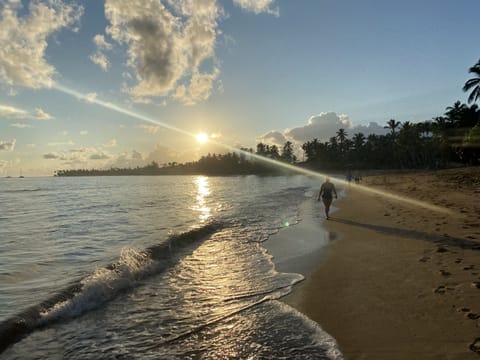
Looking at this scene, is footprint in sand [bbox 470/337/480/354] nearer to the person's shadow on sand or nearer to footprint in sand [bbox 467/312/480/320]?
footprint in sand [bbox 467/312/480/320]

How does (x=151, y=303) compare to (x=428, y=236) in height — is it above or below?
below

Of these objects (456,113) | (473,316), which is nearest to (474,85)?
(456,113)

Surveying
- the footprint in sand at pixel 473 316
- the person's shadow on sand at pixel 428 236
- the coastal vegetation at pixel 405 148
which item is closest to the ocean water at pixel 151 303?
the footprint in sand at pixel 473 316

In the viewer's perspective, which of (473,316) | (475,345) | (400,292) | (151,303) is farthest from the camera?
(151,303)

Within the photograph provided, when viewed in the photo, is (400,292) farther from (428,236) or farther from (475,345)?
(428,236)

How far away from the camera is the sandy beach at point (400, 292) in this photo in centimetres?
410

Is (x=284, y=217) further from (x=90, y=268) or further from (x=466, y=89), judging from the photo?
(x=466, y=89)

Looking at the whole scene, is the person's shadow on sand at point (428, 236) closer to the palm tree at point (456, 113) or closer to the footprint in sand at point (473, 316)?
the footprint in sand at point (473, 316)

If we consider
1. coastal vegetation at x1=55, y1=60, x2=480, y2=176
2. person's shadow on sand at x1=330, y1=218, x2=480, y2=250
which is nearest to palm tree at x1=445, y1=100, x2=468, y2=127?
coastal vegetation at x1=55, y1=60, x2=480, y2=176

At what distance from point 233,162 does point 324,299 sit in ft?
633

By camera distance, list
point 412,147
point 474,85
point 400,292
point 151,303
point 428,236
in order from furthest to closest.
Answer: point 412,147
point 474,85
point 428,236
point 151,303
point 400,292

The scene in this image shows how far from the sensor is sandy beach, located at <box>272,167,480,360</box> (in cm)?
410

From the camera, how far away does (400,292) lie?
18.9ft

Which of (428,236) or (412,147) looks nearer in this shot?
(428,236)
